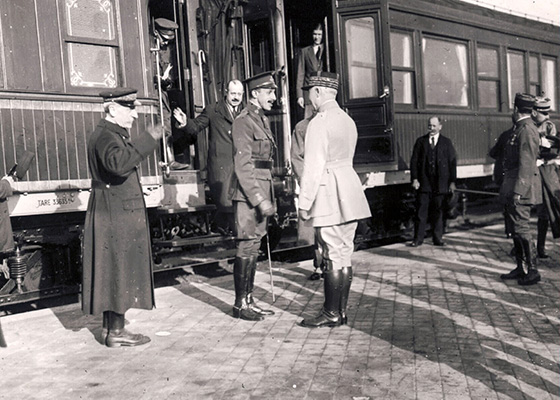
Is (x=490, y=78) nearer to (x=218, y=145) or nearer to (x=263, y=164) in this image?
(x=218, y=145)

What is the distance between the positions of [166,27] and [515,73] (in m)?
7.64

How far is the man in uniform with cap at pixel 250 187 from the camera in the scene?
218 inches

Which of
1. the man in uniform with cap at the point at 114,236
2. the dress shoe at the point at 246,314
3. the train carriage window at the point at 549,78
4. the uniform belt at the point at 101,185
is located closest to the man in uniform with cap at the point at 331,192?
the dress shoe at the point at 246,314

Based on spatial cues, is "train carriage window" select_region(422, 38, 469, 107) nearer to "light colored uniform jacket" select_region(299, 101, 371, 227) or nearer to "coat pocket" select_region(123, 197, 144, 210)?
"light colored uniform jacket" select_region(299, 101, 371, 227)

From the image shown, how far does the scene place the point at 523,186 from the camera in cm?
661

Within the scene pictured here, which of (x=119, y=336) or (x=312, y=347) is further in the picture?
(x=119, y=336)

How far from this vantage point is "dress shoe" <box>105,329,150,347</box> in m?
4.90

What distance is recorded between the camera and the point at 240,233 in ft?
18.4

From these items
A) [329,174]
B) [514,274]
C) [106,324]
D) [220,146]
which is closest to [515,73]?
[514,274]

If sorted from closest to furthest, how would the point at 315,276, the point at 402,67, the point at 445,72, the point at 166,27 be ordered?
the point at 315,276 < the point at 166,27 < the point at 402,67 < the point at 445,72

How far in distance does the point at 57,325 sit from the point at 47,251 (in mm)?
930

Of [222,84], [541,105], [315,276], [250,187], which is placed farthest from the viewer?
[222,84]

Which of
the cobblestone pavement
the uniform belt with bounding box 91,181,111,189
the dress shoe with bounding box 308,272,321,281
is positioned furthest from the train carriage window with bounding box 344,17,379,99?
the uniform belt with bounding box 91,181,111,189

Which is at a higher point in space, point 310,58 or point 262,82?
point 310,58
